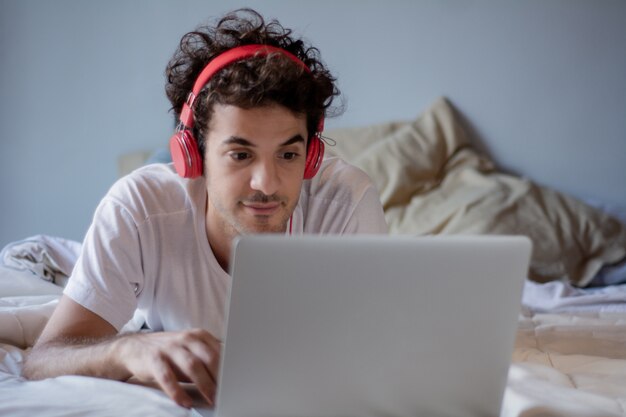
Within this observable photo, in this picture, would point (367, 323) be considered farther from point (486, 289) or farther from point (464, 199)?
point (464, 199)

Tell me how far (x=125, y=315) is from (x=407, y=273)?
684mm

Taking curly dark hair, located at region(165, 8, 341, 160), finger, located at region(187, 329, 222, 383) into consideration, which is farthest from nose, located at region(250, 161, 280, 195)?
finger, located at region(187, 329, 222, 383)

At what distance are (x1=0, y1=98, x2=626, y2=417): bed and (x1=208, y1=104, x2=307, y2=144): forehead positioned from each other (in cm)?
49

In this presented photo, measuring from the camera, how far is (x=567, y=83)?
2.80 meters

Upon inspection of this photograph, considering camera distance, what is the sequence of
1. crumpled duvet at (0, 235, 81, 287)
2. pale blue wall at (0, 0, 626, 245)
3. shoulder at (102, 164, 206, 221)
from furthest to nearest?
pale blue wall at (0, 0, 626, 245) < crumpled duvet at (0, 235, 81, 287) < shoulder at (102, 164, 206, 221)

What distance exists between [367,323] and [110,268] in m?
0.66

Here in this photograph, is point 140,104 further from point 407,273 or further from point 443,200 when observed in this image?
point 407,273

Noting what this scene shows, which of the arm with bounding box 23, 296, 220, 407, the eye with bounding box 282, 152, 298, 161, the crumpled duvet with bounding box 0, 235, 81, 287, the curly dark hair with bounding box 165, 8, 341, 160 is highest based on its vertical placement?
the curly dark hair with bounding box 165, 8, 341, 160

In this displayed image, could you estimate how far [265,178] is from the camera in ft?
4.51

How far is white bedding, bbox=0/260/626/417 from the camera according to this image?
1.00 m

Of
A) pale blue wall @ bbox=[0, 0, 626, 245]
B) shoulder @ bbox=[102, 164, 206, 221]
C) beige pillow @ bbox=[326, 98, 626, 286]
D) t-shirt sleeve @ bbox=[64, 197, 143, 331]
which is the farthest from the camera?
pale blue wall @ bbox=[0, 0, 626, 245]

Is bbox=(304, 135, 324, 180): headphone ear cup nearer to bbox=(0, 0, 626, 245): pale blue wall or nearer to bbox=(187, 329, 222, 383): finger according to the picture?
bbox=(187, 329, 222, 383): finger

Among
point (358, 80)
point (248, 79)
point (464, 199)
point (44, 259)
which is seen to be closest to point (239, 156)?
point (248, 79)

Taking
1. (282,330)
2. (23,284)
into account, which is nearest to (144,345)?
(282,330)
